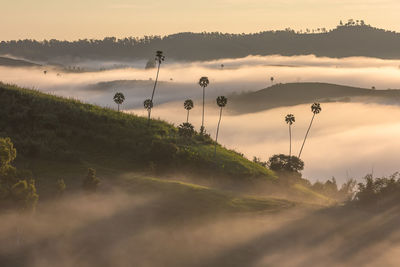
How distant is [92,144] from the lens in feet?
355

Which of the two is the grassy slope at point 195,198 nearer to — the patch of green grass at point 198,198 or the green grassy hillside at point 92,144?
the patch of green grass at point 198,198

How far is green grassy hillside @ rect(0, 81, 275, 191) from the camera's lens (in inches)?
3738

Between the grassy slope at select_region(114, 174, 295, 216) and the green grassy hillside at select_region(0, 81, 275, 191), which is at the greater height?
the green grassy hillside at select_region(0, 81, 275, 191)

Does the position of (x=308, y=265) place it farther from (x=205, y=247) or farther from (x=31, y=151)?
(x=31, y=151)

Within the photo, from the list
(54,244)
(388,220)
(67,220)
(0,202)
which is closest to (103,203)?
(67,220)

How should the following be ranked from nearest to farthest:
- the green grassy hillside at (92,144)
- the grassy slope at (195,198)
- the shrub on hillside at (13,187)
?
the shrub on hillside at (13,187) → the grassy slope at (195,198) → the green grassy hillside at (92,144)

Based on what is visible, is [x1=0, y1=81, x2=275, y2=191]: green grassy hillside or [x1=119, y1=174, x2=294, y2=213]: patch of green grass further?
[x1=0, y1=81, x2=275, y2=191]: green grassy hillside

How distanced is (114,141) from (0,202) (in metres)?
55.1

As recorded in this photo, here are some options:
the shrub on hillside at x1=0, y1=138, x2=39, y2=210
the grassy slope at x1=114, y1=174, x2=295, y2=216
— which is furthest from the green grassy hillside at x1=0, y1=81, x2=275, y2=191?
the shrub on hillside at x1=0, y1=138, x2=39, y2=210

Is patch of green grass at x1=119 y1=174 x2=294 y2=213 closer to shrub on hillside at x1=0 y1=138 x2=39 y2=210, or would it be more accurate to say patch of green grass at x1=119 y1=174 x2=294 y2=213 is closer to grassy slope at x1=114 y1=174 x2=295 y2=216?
grassy slope at x1=114 y1=174 x2=295 y2=216

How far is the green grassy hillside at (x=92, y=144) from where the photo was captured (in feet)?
311

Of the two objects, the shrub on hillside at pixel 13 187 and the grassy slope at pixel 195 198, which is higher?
the shrub on hillside at pixel 13 187

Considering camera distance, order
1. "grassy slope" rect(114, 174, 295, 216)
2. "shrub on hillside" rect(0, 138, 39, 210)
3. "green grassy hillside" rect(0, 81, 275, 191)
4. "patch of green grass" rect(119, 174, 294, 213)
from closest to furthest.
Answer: "shrub on hillside" rect(0, 138, 39, 210) → "grassy slope" rect(114, 174, 295, 216) → "patch of green grass" rect(119, 174, 294, 213) → "green grassy hillside" rect(0, 81, 275, 191)

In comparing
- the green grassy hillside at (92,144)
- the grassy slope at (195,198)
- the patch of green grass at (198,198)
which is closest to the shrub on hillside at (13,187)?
the grassy slope at (195,198)
